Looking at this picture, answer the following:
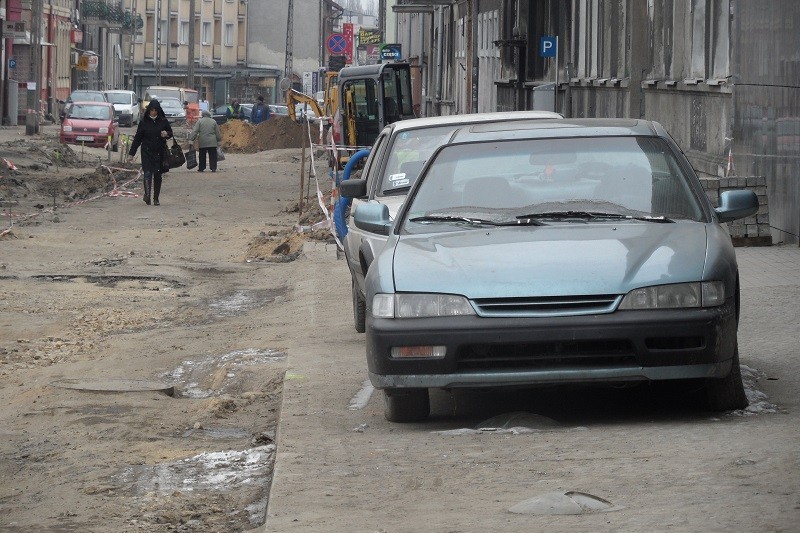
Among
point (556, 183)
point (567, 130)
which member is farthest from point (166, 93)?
point (556, 183)

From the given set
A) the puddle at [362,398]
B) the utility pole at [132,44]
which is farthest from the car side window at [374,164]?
the utility pole at [132,44]

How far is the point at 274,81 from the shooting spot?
401ft

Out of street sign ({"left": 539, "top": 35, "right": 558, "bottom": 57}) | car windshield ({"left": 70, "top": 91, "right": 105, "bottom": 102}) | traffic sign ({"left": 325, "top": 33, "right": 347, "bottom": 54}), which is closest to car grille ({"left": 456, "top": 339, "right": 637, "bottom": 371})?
street sign ({"left": 539, "top": 35, "right": 558, "bottom": 57})

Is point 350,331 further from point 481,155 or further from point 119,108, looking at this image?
point 119,108

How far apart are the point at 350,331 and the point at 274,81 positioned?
11215 cm

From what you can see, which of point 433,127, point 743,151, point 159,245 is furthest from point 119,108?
point 433,127

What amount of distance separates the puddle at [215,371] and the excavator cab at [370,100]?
24.4 metres

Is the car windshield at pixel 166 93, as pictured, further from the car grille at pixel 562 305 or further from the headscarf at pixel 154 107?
the car grille at pixel 562 305

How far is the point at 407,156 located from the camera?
11.5 m

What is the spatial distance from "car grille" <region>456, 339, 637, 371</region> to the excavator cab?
93.3 ft

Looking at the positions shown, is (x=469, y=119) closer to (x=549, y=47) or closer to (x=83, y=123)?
(x=549, y=47)

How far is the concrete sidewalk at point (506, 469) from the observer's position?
16.9ft

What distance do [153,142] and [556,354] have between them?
20889 mm

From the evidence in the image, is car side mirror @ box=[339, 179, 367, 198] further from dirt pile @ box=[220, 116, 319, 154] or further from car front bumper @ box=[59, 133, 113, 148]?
dirt pile @ box=[220, 116, 319, 154]
